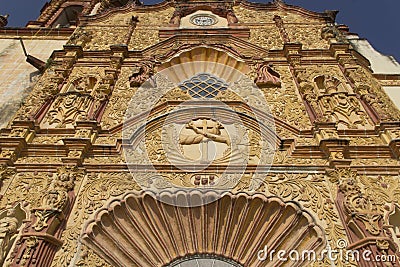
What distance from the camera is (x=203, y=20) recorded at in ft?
44.9

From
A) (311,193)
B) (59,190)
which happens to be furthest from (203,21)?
(59,190)

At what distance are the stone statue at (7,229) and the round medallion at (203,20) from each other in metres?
9.79

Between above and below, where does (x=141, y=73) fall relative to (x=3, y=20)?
below

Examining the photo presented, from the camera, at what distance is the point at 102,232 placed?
19.8 feet

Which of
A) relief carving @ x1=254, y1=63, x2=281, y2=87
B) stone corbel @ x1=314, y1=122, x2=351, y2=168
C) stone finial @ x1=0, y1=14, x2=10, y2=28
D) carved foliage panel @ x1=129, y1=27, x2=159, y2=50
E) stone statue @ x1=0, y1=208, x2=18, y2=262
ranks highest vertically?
stone finial @ x1=0, y1=14, x2=10, y2=28

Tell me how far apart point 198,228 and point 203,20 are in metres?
9.47

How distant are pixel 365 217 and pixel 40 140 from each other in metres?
6.33

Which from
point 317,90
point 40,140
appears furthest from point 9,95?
point 317,90

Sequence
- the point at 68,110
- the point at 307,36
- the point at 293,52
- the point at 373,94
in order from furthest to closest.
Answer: the point at 307,36
the point at 293,52
the point at 373,94
the point at 68,110

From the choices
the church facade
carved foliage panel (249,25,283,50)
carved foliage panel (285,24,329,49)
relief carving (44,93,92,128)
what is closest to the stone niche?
carved foliage panel (249,25,283,50)

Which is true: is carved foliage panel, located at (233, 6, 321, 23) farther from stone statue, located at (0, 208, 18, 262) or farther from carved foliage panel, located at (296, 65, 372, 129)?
stone statue, located at (0, 208, 18, 262)

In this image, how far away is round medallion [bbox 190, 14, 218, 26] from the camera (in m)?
13.5

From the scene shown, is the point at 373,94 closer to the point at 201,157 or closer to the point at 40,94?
the point at 201,157

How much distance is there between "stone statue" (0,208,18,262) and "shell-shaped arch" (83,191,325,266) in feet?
4.12
